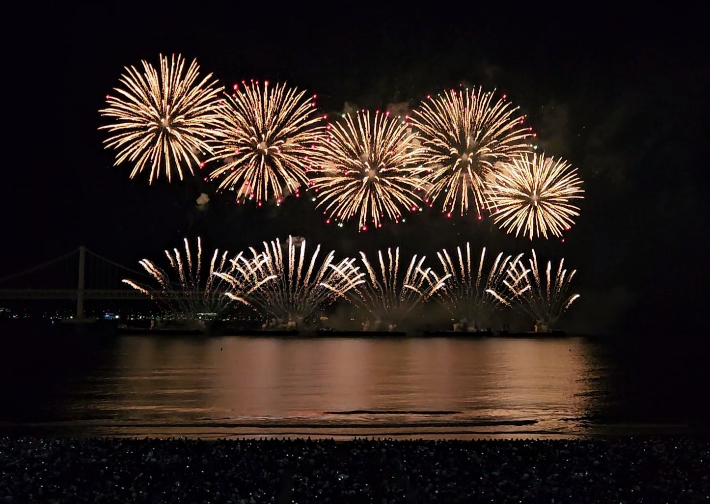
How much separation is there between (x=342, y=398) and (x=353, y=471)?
47.6 feet

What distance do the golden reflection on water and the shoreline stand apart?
4.08 m

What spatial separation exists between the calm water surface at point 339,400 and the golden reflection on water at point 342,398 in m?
0.04

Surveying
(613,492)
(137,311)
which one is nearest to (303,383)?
(613,492)

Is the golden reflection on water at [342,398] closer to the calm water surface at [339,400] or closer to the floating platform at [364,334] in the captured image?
the calm water surface at [339,400]

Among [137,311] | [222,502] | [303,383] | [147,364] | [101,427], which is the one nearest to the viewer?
[222,502]

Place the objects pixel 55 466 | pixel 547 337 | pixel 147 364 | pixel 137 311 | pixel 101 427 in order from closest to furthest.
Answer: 1. pixel 55 466
2. pixel 101 427
3. pixel 147 364
4. pixel 547 337
5. pixel 137 311

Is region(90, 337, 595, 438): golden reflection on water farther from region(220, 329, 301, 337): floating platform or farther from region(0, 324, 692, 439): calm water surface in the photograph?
region(220, 329, 301, 337): floating platform

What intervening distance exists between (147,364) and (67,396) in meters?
20.1

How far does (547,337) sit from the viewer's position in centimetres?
10169

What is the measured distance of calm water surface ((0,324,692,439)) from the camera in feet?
67.6

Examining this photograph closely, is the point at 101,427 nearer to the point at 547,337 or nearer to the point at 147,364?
the point at 147,364

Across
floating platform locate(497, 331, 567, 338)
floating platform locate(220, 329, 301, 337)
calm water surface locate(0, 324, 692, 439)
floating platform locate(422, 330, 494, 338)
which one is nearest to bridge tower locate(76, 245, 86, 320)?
floating platform locate(220, 329, 301, 337)

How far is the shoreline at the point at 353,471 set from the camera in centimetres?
1288

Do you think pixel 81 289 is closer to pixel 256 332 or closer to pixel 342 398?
pixel 256 332
